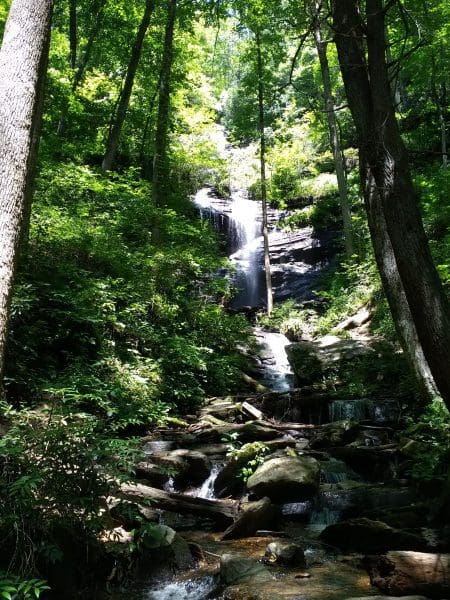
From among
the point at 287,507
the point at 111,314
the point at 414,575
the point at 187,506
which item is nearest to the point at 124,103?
the point at 111,314

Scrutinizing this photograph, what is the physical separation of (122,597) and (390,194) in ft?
14.0

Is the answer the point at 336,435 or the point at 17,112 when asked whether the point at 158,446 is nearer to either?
the point at 336,435

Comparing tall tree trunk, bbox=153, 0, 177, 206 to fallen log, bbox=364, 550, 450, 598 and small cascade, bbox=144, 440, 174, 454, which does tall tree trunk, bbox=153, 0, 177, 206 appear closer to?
small cascade, bbox=144, 440, 174, 454

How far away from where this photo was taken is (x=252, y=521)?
17.1ft

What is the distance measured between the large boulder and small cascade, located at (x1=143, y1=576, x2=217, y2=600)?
1949mm

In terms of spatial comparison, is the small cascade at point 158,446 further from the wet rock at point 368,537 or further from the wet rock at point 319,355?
the wet rock at point 319,355

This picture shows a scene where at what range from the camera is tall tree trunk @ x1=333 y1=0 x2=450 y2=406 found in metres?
4.24

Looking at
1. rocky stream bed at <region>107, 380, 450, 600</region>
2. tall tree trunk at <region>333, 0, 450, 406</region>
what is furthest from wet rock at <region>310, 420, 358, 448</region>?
tall tree trunk at <region>333, 0, 450, 406</region>

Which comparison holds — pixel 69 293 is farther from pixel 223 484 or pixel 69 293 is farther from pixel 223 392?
pixel 223 392

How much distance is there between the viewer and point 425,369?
680 centimetres

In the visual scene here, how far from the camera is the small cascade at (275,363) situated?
12.6 m

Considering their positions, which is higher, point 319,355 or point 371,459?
point 319,355

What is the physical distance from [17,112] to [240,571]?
14.7 ft

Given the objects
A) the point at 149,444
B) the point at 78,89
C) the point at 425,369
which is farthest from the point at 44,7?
the point at 78,89
